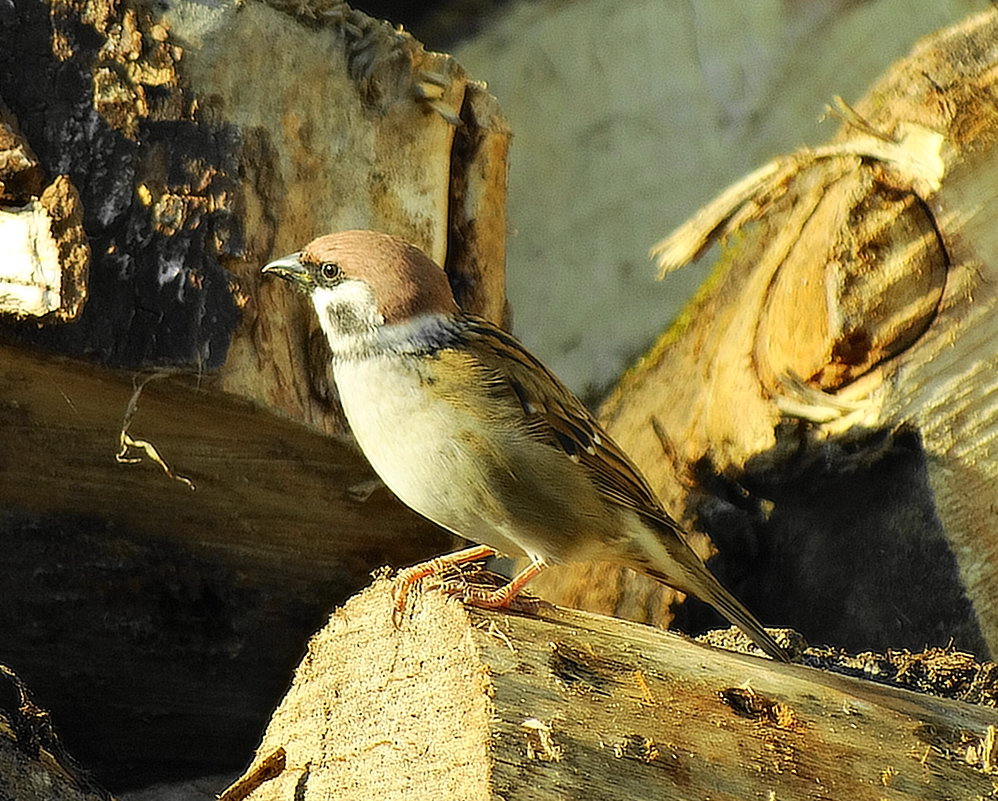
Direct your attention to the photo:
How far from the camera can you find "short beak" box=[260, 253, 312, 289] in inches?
105

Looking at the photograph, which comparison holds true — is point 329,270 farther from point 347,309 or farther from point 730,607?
point 730,607

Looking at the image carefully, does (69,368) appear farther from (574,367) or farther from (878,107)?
(574,367)

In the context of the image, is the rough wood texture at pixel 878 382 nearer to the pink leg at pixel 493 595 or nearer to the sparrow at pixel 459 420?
the sparrow at pixel 459 420

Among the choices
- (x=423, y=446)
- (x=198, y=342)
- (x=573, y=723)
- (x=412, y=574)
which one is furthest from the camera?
(x=198, y=342)

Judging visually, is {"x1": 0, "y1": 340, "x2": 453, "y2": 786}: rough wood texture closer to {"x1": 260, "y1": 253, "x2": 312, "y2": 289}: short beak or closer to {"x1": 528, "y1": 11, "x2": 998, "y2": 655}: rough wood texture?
{"x1": 260, "y1": 253, "x2": 312, "y2": 289}: short beak

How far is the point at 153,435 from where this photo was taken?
9.53 ft

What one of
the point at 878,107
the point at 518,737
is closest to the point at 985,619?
the point at 878,107

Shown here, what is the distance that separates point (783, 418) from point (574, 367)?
6.78ft

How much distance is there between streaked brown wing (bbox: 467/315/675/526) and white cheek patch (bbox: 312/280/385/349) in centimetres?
19

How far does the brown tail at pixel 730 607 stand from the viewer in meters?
2.76

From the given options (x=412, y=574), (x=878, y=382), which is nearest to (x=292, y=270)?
(x=412, y=574)

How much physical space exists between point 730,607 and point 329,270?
39.5 inches

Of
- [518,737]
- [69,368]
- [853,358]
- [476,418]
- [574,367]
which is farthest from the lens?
[574,367]

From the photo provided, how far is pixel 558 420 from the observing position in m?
2.74
